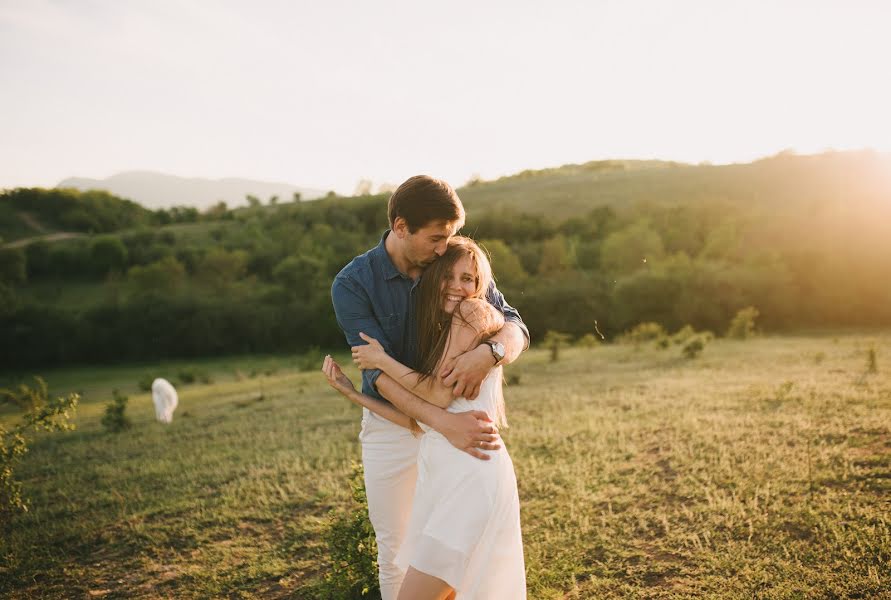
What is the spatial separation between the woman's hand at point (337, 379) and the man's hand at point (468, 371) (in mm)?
649

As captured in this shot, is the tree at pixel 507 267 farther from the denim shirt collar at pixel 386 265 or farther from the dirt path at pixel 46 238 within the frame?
the dirt path at pixel 46 238

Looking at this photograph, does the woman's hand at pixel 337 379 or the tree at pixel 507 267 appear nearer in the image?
the woman's hand at pixel 337 379

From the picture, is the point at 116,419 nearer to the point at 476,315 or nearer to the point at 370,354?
the point at 370,354

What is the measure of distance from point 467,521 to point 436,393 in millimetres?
574

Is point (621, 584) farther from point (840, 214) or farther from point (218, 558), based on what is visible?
point (840, 214)

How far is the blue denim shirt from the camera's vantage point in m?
3.06

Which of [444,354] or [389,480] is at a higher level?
[444,354]

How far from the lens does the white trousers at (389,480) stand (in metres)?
3.21


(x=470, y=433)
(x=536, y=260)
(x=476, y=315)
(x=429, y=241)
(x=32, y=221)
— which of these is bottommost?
(x=470, y=433)

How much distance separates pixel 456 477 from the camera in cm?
271

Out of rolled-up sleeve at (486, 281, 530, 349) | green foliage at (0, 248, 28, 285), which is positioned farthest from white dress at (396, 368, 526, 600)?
green foliage at (0, 248, 28, 285)

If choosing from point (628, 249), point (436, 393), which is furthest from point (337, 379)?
point (628, 249)

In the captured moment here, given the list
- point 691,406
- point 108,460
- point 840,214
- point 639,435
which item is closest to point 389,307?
point 639,435

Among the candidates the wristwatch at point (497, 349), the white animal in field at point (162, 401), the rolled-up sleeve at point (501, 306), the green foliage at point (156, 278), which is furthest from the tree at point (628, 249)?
the wristwatch at point (497, 349)
